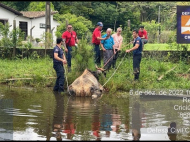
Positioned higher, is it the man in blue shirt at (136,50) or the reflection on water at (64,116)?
the man in blue shirt at (136,50)

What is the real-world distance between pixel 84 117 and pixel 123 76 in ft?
16.8

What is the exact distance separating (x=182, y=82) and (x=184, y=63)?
241cm

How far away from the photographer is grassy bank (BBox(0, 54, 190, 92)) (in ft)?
43.9

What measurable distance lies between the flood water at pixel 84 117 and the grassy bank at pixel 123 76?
779 millimetres

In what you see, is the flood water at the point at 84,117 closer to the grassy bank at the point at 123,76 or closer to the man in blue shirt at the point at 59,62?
the man in blue shirt at the point at 59,62

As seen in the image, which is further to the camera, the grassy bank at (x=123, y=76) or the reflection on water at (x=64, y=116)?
the grassy bank at (x=123, y=76)

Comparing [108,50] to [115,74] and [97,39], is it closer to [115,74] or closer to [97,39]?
[97,39]

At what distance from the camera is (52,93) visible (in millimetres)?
12945

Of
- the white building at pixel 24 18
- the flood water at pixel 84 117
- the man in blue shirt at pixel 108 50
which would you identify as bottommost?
the flood water at pixel 84 117

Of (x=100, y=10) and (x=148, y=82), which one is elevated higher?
(x=100, y=10)

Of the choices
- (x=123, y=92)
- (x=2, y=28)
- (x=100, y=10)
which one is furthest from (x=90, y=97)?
(x=100, y=10)

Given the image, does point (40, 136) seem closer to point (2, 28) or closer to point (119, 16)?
point (2, 28)

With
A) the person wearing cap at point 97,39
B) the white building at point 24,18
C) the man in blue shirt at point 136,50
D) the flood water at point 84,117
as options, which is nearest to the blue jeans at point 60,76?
the flood water at point 84,117

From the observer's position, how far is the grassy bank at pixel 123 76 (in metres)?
13.4
